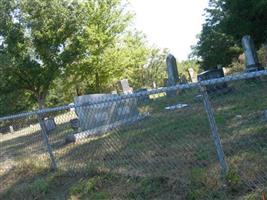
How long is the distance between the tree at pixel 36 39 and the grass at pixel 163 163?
69.4 feet

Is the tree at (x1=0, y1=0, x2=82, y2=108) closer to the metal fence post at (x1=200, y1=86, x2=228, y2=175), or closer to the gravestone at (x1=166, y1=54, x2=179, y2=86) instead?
the gravestone at (x1=166, y1=54, x2=179, y2=86)

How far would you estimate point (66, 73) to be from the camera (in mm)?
33219

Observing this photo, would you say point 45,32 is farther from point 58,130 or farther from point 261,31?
point 58,130

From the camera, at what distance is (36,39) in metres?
31.0

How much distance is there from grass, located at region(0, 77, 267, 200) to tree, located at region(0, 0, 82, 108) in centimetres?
2116

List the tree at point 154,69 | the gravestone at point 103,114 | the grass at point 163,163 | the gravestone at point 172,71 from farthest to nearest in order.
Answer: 1. the tree at point 154,69
2. the gravestone at point 172,71
3. the gravestone at point 103,114
4. the grass at point 163,163

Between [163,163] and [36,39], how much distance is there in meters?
26.0

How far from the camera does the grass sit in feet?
17.4

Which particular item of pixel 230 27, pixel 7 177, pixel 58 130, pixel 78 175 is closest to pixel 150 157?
pixel 78 175

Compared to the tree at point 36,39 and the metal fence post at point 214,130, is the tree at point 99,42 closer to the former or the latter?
the tree at point 36,39

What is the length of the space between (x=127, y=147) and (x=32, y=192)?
2.21 m

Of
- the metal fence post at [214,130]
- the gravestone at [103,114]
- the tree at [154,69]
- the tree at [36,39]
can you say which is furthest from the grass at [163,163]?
the tree at [154,69]

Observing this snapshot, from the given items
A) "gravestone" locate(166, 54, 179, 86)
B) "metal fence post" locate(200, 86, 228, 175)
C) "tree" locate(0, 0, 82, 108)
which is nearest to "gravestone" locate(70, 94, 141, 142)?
"metal fence post" locate(200, 86, 228, 175)

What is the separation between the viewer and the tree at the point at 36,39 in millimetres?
30375
